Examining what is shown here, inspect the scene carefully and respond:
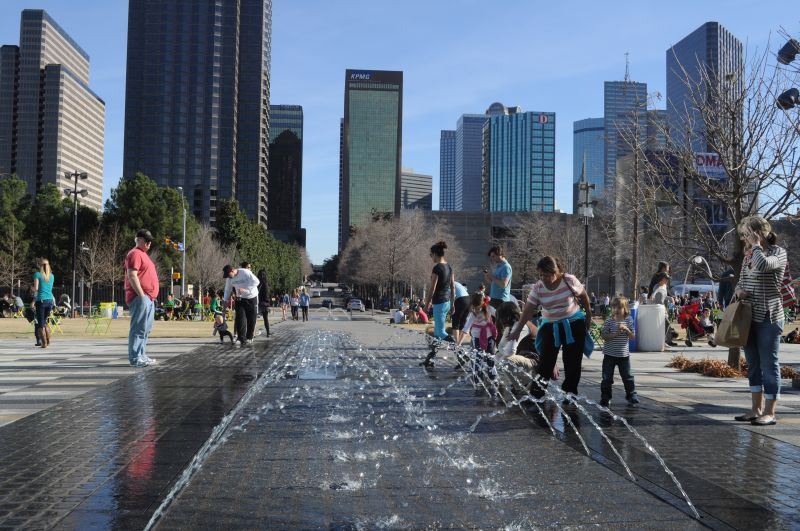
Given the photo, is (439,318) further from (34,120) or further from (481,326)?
(34,120)

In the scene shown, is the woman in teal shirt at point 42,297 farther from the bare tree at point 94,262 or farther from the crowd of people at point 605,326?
the bare tree at point 94,262

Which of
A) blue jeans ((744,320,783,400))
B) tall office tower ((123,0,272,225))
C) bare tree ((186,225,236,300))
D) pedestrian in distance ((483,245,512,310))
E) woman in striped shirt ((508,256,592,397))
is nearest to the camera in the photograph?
blue jeans ((744,320,783,400))

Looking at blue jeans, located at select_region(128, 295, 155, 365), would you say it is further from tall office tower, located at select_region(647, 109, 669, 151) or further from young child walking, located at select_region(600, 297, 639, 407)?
tall office tower, located at select_region(647, 109, 669, 151)

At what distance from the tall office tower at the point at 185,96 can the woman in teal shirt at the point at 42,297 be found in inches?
5597

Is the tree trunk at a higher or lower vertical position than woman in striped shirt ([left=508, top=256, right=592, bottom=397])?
lower

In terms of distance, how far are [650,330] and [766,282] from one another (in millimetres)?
9555

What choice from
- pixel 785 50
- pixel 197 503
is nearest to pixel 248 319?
pixel 785 50

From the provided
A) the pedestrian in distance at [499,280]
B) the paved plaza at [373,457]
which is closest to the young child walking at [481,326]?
the pedestrian in distance at [499,280]

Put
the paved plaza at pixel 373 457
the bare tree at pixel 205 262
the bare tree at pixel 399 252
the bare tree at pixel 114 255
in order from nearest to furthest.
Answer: the paved plaza at pixel 373 457, the bare tree at pixel 114 255, the bare tree at pixel 205 262, the bare tree at pixel 399 252

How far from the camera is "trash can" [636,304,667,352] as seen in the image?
52.2ft

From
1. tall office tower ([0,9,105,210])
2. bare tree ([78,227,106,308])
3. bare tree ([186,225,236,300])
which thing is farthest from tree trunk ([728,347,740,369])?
tall office tower ([0,9,105,210])

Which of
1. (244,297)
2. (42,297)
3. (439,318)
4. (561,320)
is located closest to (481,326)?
(439,318)

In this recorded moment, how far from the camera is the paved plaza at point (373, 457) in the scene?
3.91m

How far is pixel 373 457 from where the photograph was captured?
5281mm
